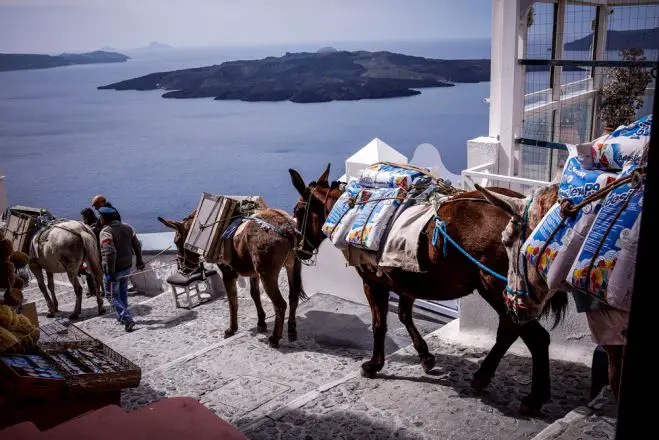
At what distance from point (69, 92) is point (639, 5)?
68.0 feet

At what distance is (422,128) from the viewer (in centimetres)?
1986

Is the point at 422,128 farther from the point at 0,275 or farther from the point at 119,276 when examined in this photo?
the point at 0,275

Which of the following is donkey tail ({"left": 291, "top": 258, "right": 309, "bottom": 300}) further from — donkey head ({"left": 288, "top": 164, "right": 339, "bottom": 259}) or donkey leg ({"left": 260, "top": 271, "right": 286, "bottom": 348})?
donkey head ({"left": 288, "top": 164, "right": 339, "bottom": 259})

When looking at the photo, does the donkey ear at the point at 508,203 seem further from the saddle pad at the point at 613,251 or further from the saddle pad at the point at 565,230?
the saddle pad at the point at 613,251

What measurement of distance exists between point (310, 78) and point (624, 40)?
14.5 m

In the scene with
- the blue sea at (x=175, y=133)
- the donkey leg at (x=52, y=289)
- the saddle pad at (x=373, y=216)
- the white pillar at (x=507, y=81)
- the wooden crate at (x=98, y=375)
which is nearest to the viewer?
the wooden crate at (x=98, y=375)

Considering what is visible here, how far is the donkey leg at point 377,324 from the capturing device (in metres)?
5.92

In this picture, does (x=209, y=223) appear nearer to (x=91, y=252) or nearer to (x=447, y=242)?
(x=91, y=252)

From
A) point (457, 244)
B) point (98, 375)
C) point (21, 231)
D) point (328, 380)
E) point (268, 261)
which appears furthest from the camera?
point (21, 231)

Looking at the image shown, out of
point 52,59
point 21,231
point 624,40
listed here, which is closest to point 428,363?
point 624,40

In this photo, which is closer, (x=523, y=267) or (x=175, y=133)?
(x=523, y=267)

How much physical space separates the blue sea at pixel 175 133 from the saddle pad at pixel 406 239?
1388cm

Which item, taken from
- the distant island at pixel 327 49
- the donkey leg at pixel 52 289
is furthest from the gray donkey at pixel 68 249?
the distant island at pixel 327 49

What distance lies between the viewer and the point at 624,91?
32.0ft
